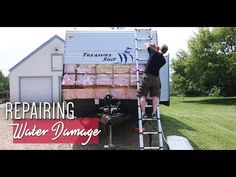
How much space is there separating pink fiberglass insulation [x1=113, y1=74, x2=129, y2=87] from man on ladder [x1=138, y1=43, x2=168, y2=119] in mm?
266

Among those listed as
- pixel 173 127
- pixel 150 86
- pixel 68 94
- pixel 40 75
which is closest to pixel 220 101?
pixel 173 127

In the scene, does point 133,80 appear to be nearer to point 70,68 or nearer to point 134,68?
point 134,68

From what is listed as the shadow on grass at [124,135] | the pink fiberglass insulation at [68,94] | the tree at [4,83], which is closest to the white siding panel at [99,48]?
the pink fiberglass insulation at [68,94]

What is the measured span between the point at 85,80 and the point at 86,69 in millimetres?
170

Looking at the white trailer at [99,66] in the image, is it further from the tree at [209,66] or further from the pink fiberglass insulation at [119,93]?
the tree at [209,66]

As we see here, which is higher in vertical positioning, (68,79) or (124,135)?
(68,79)

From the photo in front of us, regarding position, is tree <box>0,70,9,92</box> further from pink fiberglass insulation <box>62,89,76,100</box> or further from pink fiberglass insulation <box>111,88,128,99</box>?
pink fiberglass insulation <box>111,88,128,99</box>

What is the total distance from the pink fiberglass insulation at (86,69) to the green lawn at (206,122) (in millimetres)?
1743

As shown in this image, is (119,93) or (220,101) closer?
(119,93)

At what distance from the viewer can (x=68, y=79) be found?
659 cm

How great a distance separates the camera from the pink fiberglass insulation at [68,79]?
259 inches

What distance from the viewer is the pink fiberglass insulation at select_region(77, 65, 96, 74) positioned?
663cm
